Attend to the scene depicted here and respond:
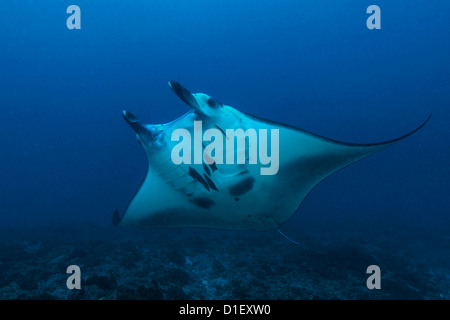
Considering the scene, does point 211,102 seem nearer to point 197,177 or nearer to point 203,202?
point 197,177

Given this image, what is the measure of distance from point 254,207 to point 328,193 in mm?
35902

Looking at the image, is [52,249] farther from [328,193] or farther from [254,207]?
[328,193]

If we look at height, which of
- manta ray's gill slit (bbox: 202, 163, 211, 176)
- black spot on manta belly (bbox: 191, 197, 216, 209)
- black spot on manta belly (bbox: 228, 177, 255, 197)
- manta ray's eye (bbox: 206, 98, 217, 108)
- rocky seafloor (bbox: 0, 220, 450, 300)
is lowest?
rocky seafloor (bbox: 0, 220, 450, 300)

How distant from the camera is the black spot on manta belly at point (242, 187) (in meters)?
2.83

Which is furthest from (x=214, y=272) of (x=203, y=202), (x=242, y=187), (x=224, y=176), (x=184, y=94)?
(x=184, y=94)

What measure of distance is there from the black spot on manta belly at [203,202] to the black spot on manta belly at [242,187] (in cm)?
36

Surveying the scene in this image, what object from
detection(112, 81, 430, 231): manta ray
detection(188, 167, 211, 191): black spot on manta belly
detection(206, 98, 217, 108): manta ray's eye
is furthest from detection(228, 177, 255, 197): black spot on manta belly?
detection(206, 98, 217, 108): manta ray's eye

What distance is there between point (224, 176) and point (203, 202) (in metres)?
0.58

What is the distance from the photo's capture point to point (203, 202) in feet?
10.4

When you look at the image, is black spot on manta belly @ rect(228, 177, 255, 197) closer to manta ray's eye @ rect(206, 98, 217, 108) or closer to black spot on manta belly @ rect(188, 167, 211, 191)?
black spot on manta belly @ rect(188, 167, 211, 191)

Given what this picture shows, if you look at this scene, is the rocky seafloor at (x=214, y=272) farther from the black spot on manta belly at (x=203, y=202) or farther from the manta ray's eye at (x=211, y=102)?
the manta ray's eye at (x=211, y=102)

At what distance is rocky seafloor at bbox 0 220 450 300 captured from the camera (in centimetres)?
370

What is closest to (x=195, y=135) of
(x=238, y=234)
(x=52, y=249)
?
(x=52, y=249)

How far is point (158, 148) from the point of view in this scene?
2592mm
